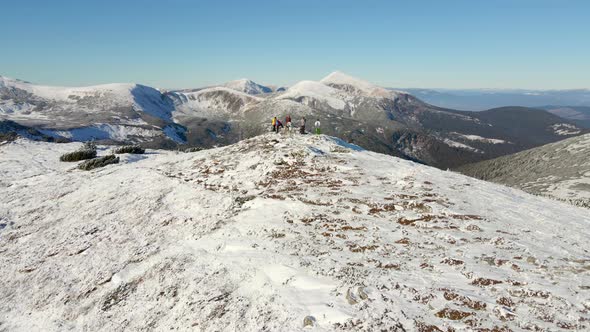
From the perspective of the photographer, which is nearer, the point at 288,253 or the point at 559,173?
the point at 288,253

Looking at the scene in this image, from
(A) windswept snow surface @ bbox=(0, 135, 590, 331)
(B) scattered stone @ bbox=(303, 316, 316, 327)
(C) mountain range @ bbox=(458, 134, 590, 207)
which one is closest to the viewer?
(B) scattered stone @ bbox=(303, 316, 316, 327)

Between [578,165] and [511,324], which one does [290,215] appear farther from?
[578,165]

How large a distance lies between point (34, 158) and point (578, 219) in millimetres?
45747

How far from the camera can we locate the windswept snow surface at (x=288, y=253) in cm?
905

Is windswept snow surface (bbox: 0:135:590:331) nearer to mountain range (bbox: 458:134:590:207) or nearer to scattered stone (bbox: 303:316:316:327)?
scattered stone (bbox: 303:316:316:327)

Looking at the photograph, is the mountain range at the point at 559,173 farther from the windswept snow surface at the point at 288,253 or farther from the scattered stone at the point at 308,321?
the scattered stone at the point at 308,321

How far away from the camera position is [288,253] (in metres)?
12.4

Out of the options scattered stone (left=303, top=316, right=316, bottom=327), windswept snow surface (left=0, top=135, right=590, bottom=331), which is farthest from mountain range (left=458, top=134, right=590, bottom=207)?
scattered stone (left=303, top=316, right=316, bottom=327)

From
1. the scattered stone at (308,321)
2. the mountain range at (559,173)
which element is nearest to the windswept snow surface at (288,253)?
the scattered stone at (308,321)

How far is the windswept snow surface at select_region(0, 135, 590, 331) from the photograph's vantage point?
29.7 feet

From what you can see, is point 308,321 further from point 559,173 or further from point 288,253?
point 559,173

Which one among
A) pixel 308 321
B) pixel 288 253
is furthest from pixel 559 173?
pixel 308 321

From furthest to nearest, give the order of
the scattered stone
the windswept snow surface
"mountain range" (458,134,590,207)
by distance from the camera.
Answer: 1. "mountain range" (458,134,590,207)
2. the windswept snow surface
3. the scattered stone

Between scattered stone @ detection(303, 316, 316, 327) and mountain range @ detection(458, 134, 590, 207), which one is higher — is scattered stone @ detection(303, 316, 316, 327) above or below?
above
